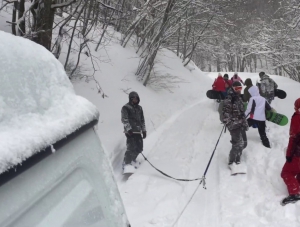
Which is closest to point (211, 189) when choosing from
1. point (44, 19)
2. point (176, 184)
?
point (176, 184)

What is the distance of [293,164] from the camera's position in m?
4.54

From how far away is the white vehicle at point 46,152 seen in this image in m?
0.77

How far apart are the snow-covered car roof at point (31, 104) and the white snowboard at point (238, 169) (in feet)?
16.6

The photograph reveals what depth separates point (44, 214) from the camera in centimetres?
83

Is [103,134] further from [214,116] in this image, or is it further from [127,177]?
[214,116]

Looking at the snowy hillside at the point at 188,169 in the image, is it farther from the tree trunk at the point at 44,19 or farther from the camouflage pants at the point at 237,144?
the tree trunk at the point at 44,19

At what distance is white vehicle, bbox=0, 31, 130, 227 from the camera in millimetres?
769

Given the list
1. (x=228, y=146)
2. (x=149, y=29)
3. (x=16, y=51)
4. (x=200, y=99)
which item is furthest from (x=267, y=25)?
(x=16, y=51)

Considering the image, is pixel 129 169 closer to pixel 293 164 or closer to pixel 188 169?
pixel 188 169

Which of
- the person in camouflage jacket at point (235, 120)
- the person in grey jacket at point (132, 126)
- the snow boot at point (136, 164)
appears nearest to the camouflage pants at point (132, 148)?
the person in grey jacket at point (132, 126)

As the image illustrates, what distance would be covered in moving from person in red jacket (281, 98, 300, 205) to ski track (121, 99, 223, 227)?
1129 millimetres

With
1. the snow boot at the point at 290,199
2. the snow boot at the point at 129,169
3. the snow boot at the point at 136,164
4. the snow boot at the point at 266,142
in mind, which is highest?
the snow boot at the point at 290,199

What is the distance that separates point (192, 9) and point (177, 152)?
9316mm

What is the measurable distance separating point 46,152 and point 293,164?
4.51m
